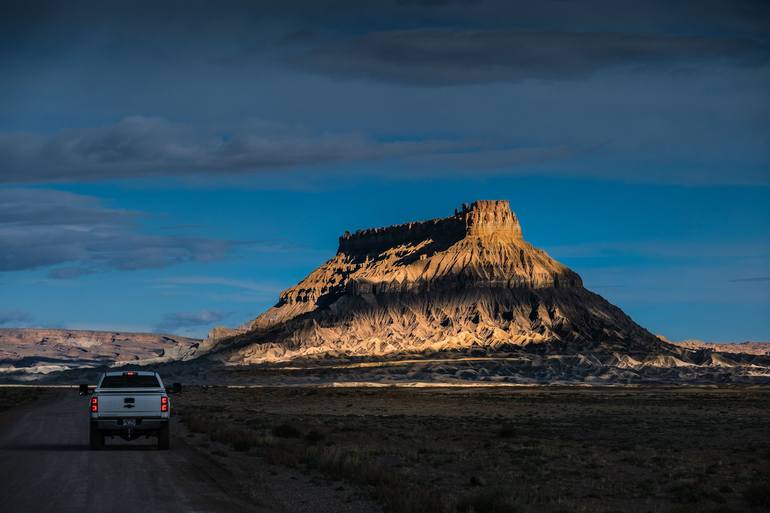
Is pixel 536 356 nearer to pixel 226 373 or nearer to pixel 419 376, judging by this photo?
pixel 419 376

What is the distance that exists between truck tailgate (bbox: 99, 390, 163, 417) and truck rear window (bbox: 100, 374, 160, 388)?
731mm

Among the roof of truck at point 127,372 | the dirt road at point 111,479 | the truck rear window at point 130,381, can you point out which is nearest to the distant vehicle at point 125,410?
the truck rear window at point 130,381

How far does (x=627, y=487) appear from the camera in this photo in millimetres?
27000

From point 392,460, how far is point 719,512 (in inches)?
480

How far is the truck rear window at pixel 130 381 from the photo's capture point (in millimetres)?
30938

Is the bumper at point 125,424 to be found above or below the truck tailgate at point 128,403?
below

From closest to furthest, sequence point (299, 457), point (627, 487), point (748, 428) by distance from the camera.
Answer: point (627, 487), point (299, 457), point (748, 428)

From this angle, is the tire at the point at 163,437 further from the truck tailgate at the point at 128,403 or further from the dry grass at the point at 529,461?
the dry grass at the point at 529,461

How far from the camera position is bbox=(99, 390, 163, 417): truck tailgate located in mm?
30031

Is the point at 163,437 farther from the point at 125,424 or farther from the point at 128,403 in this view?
the point at 128,403

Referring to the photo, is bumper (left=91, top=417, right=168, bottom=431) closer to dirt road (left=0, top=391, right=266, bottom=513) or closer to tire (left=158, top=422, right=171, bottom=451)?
tire (left=158, top=422, right=171, bottom=451)

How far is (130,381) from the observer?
3130 centimetres

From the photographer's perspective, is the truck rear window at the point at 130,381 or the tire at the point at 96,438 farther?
the truck rear window at the point at 130,381

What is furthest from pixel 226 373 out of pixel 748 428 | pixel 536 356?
pixel 748 428
